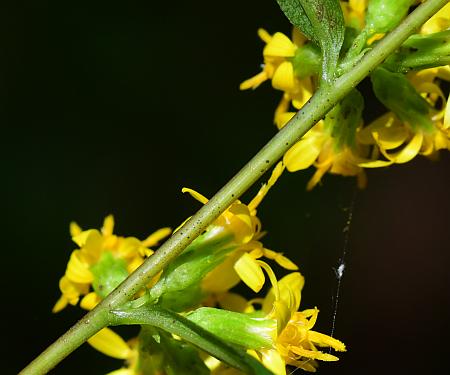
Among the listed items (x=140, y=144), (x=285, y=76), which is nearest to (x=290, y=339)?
(x=285, y=76)

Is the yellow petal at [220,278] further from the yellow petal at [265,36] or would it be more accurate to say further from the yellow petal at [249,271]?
the yellow petal at [265,36]

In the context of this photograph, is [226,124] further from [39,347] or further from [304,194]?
[39,347]

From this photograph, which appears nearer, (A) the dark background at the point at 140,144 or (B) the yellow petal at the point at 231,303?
(B) the yellow petal at the point at 231,303

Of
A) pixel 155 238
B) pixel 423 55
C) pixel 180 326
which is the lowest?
pixel 180 326

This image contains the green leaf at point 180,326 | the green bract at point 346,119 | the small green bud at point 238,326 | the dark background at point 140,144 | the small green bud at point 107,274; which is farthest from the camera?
the dark background at point 140,144

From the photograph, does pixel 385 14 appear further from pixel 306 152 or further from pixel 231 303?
pixel 231 303

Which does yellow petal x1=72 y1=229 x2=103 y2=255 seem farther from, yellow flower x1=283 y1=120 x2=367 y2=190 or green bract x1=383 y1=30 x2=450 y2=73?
green bract x1=383 y1=30 x2=450 y2=73

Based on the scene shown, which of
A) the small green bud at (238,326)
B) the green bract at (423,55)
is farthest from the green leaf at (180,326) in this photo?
the green bract at (423,55)
